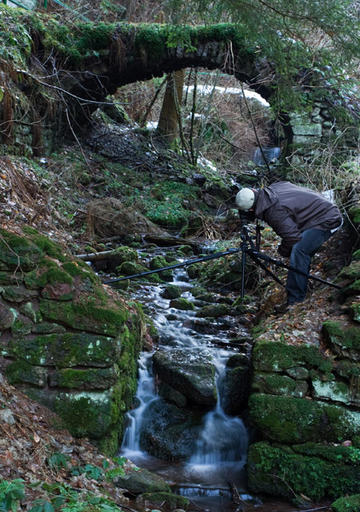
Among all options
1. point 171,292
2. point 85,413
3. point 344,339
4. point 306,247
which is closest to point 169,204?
point 171,292

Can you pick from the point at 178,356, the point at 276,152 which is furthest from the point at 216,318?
the point at 276,152

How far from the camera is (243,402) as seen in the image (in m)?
4.87

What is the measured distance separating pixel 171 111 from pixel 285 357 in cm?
1251

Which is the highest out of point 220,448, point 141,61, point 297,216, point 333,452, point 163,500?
point 141,61

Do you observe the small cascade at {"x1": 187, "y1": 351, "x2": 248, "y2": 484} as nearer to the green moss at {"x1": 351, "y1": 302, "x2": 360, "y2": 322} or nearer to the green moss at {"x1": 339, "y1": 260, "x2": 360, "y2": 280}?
the green moss at {"x1": 351, "y1": 302, "x2": 360, "y2": 322}

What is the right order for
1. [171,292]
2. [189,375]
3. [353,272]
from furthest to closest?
[171,292] < [353,272] < [189,375]

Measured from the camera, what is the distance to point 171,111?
15383 mm

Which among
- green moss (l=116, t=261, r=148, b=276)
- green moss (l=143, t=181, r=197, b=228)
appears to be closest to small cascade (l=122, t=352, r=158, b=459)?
green moss (l=116, t=261, r=148, b=276)

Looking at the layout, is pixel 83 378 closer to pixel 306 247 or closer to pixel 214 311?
pixel 306 247

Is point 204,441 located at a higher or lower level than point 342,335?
lower

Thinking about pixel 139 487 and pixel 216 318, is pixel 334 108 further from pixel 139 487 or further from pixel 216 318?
pixel 139 487

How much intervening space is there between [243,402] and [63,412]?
1.93m

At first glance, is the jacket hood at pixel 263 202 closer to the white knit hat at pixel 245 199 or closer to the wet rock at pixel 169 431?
the white knit hat at pixel 245 199

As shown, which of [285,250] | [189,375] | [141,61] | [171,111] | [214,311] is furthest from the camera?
[171,111]
